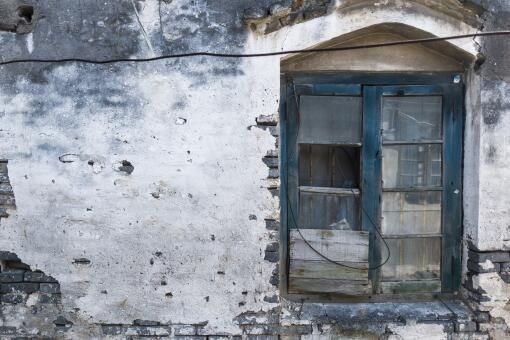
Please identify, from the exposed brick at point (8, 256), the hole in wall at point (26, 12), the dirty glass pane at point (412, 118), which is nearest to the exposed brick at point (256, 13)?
the dirty glass pane at point (412, 118)

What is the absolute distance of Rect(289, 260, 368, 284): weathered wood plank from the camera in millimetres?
3529

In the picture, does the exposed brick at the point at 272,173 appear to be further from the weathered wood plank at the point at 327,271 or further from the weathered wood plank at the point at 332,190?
the weathered wood plank at the point at 327,271

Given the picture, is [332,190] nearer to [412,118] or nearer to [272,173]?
[272,173]

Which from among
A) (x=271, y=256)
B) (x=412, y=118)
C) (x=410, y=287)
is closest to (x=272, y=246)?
(x=271, y=256)

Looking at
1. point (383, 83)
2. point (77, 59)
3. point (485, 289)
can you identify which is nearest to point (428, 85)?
point (383, 83)

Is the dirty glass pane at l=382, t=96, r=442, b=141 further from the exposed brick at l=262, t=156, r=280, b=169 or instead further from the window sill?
the window sill

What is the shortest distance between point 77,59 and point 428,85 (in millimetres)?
2233

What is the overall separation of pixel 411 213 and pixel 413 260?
0.32 meters

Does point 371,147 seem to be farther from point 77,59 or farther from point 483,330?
point 77,59

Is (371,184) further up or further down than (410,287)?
further up

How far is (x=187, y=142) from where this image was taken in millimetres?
3340

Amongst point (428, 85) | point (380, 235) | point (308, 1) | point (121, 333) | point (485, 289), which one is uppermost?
point (308, 1)

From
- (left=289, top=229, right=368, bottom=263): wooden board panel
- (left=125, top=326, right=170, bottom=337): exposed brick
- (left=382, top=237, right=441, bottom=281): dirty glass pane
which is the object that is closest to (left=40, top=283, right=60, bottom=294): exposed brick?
(left=125, top=326, right=170, bottom=337): exposed brick

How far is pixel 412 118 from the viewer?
11.8 ft
